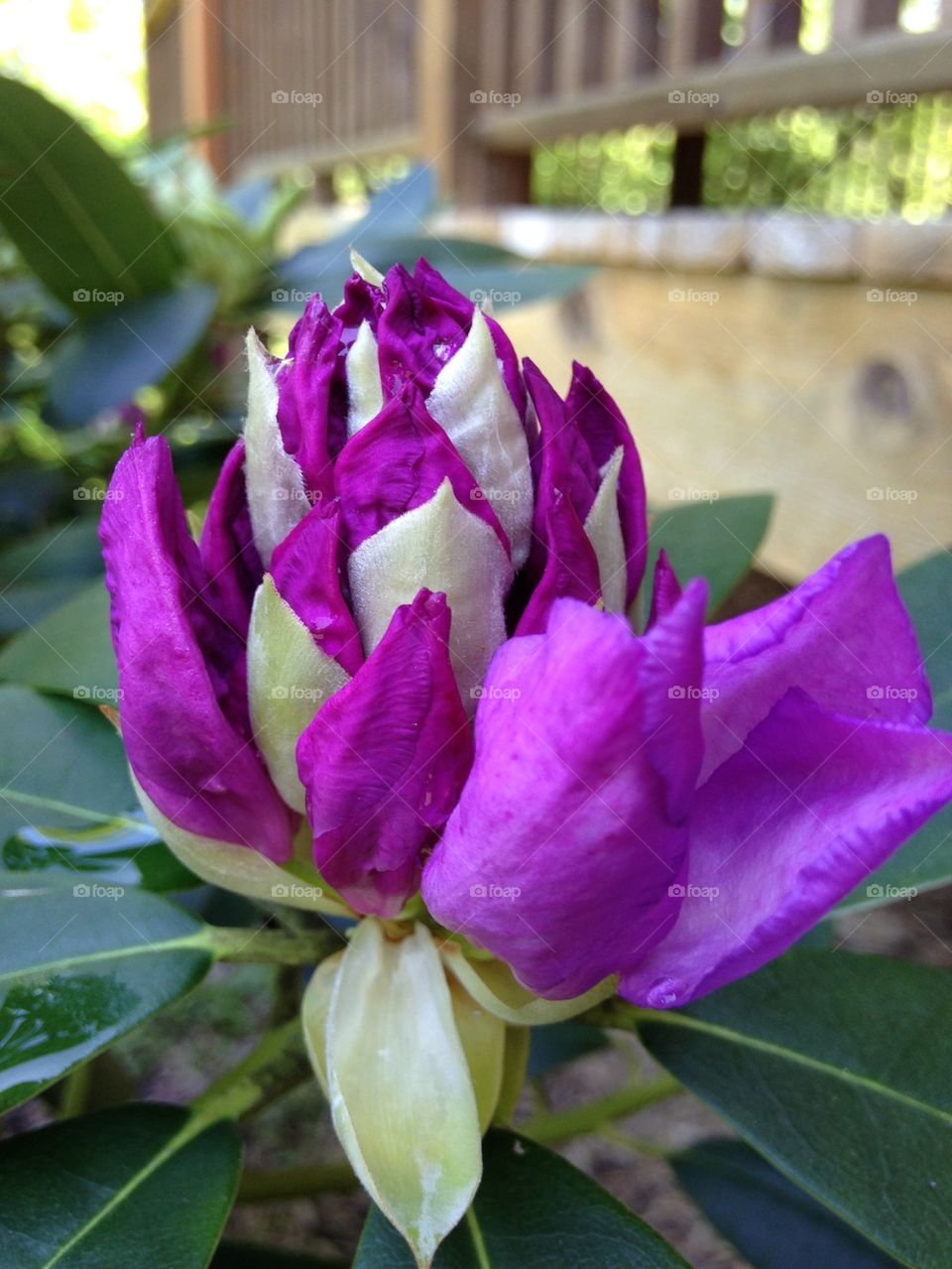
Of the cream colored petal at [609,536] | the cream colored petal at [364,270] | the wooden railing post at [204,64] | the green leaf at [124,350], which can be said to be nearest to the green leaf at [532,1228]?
the cream colored petal at [609,536]

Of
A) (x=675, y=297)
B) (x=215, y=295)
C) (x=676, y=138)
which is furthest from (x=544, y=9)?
(x=215, y=295)

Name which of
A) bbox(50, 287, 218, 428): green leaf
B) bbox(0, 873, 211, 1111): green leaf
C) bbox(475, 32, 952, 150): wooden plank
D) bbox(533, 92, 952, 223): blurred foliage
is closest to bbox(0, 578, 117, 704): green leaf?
bbox(0, 873, 211, 1111): green leaf

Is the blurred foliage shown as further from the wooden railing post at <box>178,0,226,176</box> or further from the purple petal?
the purple petal

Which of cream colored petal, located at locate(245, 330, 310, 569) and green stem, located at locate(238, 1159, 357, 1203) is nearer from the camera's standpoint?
cream colored petal, located at locate(245, 330, 310, 569)

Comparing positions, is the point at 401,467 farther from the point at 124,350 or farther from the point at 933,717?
the point at 124,350

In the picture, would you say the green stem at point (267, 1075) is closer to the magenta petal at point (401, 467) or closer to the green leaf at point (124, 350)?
the magenta petal at point (401, 467)

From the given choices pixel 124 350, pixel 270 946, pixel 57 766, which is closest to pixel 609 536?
pixel 270 946
